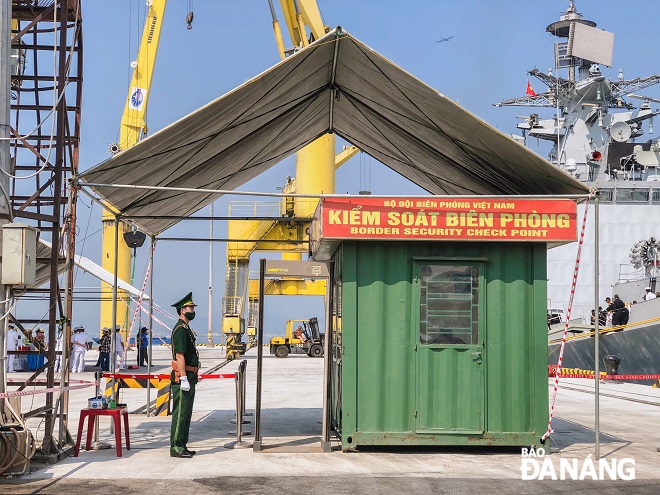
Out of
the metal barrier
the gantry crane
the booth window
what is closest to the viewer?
the booth window

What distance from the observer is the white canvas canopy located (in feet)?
33.8

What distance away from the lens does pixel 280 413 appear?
1625 centimetres

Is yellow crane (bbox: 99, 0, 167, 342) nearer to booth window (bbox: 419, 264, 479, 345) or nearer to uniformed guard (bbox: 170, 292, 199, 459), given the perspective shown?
uniformed guard (bbox: 170, 292, 199, 459)

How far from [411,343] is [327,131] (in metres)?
4.52

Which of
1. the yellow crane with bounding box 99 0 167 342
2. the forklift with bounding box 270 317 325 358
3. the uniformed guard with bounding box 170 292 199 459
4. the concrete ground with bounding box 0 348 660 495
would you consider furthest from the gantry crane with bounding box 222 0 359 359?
the uniformed guard with bounding box 170 292 199 459

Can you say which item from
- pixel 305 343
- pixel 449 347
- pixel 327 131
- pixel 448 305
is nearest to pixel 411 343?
pixel 449 347

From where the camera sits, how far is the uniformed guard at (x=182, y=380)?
423 inches

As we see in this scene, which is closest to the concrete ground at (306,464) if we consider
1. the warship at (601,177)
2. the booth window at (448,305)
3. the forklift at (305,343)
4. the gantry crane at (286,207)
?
the booth window at (448,305)

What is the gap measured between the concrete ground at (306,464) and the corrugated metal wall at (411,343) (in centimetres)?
38

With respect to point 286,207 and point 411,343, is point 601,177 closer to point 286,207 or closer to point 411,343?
point 286,207

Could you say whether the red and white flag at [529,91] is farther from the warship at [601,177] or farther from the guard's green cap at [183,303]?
the guard's green cap at [183,303]

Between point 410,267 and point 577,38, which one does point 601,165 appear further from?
point 410,267

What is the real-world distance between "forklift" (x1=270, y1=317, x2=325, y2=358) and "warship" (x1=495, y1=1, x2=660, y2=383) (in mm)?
11759

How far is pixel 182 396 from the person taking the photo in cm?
1087
